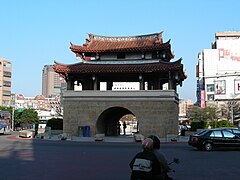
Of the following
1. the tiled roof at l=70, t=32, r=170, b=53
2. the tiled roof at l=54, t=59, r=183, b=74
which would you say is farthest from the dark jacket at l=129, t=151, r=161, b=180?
the tiled roof at l=70, t=32, r=170, b=53

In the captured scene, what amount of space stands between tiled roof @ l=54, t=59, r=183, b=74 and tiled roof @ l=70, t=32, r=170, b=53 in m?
2.00

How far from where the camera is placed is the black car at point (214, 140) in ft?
74.0

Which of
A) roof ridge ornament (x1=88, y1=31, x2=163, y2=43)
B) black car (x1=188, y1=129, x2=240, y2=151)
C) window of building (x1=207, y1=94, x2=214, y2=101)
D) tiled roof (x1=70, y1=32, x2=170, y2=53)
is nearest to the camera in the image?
black car (x1=188, y1=129, x2=240, y2=151)

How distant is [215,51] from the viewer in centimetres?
11650

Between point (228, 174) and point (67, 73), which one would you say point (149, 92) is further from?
point (228, 174)

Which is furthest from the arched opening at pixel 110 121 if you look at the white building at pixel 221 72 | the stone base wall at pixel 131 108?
the white building at pixel 221 72

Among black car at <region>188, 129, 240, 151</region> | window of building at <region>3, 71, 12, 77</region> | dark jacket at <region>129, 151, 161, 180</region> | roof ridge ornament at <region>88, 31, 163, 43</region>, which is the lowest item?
black car at <region>188, 129, 240, 151</region>

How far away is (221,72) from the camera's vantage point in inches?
4523

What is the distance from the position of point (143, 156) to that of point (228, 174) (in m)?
7.42

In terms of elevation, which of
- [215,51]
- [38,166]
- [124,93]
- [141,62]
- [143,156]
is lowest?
[38,166]

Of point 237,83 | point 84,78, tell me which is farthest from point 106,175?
point 237,83

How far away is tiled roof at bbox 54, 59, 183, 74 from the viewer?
124ft

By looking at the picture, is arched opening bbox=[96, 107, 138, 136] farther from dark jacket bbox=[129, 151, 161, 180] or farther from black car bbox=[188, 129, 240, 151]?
dark jacket bbox=[129, 151, 161, 180]

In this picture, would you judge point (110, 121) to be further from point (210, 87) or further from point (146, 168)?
point (210, 87)
